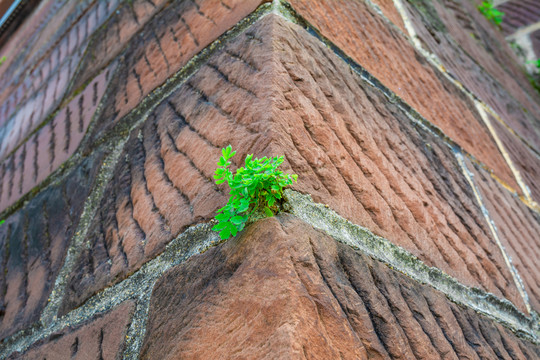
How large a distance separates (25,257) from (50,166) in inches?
10.9

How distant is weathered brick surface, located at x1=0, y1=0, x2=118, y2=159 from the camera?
1.70 m

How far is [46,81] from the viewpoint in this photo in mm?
1864

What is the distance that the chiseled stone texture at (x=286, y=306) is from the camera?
654mm

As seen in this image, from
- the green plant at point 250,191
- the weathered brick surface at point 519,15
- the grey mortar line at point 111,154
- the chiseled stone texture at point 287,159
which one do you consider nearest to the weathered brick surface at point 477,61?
the weathered brick surface at point 519,15

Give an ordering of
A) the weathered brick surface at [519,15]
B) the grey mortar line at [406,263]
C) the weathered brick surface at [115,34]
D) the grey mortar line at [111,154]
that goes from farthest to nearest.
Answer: the weathered brick surface at [519,15] < the weathered brick surface at [115,34] < the grey mortar line at [111,154] < the grey mortar line at [406,263]

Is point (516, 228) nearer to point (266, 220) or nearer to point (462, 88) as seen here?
point (462, 88)

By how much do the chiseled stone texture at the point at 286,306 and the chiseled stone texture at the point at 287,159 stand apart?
3.6 inches

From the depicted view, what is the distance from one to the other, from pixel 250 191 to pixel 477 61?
5.72ft

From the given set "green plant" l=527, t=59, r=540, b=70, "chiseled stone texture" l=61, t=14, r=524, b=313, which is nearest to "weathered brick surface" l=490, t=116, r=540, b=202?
"chiseled stone texture" l=61, t=14, r=524, b=313

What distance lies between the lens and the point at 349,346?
27.2 inches

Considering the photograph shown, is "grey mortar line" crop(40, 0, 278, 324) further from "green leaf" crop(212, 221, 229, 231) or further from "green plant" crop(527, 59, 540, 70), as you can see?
"green plant" crop(527, 59, 540, 70)

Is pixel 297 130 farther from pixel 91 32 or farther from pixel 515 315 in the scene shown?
pixel 91 32

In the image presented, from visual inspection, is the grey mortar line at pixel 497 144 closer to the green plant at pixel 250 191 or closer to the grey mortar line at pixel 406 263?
the grey mortar line at pixel 406 263

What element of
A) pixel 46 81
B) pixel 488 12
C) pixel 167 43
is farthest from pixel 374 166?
pixel 488 12
